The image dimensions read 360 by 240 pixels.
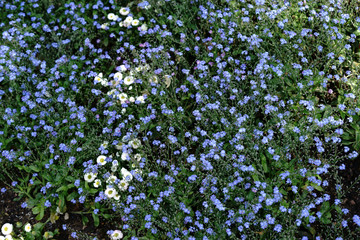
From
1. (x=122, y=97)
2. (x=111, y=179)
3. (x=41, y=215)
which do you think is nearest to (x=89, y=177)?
(x=111, y=179)

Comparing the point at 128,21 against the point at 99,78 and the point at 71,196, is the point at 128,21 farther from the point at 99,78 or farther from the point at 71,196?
the point at 71,196

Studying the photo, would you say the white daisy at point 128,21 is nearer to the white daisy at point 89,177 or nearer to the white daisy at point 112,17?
the white daisy at point 112,17

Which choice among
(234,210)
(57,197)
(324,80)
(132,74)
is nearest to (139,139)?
(132,74)

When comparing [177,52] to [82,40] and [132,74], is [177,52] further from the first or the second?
[82,40]

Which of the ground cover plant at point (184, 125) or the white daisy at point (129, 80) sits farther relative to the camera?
the white daisy at point (129, 80)

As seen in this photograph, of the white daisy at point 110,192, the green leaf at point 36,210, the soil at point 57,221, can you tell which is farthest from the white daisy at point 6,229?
the white daisy at point 110,192

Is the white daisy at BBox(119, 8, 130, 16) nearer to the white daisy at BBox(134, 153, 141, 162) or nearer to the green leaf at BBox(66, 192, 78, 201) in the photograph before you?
the white daisy at BBox(134, 153, 141, 162)

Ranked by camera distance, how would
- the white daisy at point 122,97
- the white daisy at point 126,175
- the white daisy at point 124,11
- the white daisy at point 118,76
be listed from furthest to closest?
the white daisy at point 124,11 < the white daisy at point 118,76 < the white daisy at point 122,97 < the white daisy at point 126,175

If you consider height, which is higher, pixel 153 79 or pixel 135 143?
pixel 153 79
